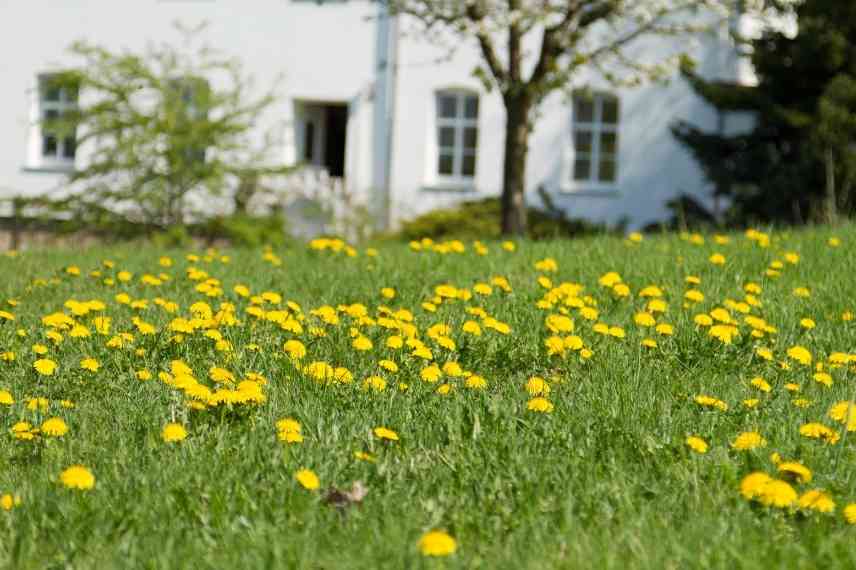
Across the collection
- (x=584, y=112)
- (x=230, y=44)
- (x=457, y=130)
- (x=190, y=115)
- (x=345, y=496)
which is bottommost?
(x=345, y=496)

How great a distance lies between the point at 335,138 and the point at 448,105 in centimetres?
296

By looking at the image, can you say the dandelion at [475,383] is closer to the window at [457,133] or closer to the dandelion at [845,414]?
the dandelion at [845,414]

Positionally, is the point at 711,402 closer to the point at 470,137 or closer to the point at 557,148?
the point at 557,148

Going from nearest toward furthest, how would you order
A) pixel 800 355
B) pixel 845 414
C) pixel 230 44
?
pixel 845 414
pixel 800 355
pixel 230 44

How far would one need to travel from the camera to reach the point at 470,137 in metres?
20.9

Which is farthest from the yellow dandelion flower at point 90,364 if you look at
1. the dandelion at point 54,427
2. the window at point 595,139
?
the window at point 595,139

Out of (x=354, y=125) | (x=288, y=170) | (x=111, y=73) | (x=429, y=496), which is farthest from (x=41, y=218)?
(x=429, y=496)

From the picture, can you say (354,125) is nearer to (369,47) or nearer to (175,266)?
(369,47)

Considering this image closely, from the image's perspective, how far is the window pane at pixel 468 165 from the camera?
20797 millimetres

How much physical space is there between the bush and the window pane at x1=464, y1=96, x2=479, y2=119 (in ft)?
5.91

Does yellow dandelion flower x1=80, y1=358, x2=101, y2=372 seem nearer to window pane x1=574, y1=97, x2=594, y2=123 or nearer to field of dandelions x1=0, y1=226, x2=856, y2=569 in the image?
field of dandelions x1=0, y1=226, x2=856, y2=569

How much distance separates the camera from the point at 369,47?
2062cm

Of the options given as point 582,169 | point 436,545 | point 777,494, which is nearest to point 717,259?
point 777,494

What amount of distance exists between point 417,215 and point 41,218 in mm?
6801
